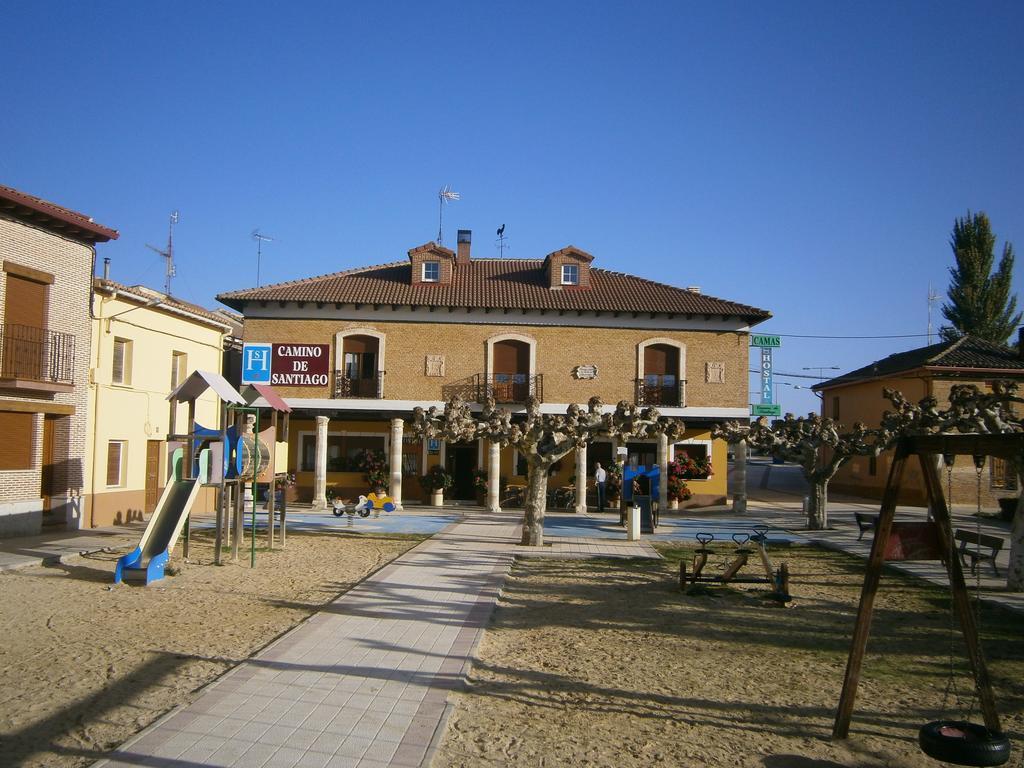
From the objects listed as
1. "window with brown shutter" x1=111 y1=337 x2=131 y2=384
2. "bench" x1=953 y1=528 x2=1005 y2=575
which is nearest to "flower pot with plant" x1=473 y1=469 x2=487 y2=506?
"window with brown shutter" x1=111 y1=337 x2=131 y2=384

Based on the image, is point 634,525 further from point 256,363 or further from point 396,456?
point 256,363

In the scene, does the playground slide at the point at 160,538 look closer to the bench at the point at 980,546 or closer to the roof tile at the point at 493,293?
the bench at the point at 980,546

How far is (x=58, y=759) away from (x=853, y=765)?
5434 mm

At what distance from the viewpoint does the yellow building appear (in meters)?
19.7

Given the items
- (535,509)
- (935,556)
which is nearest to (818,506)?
(535,509)

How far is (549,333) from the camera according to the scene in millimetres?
28469

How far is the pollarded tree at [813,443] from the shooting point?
835 inches

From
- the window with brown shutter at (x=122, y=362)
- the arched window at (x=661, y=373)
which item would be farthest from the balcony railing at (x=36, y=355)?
the arched window at (x=661, y=373)

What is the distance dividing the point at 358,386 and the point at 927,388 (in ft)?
70.2

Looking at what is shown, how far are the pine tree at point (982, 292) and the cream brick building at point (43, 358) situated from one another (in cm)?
4131

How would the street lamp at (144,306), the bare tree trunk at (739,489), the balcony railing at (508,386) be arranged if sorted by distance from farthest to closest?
the balcony railing at (508,386)
the bare tree trunk at (739,489)
the street lamp at (144,306)

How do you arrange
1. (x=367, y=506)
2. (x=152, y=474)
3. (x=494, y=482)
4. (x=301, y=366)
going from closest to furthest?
(x=152, y=474), (x=367, y=506), (x=494, y=482), (x=301, y=366)

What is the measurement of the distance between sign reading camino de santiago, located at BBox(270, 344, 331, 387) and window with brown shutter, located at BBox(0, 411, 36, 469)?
1058 centimetres

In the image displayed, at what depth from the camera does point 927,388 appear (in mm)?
30953
